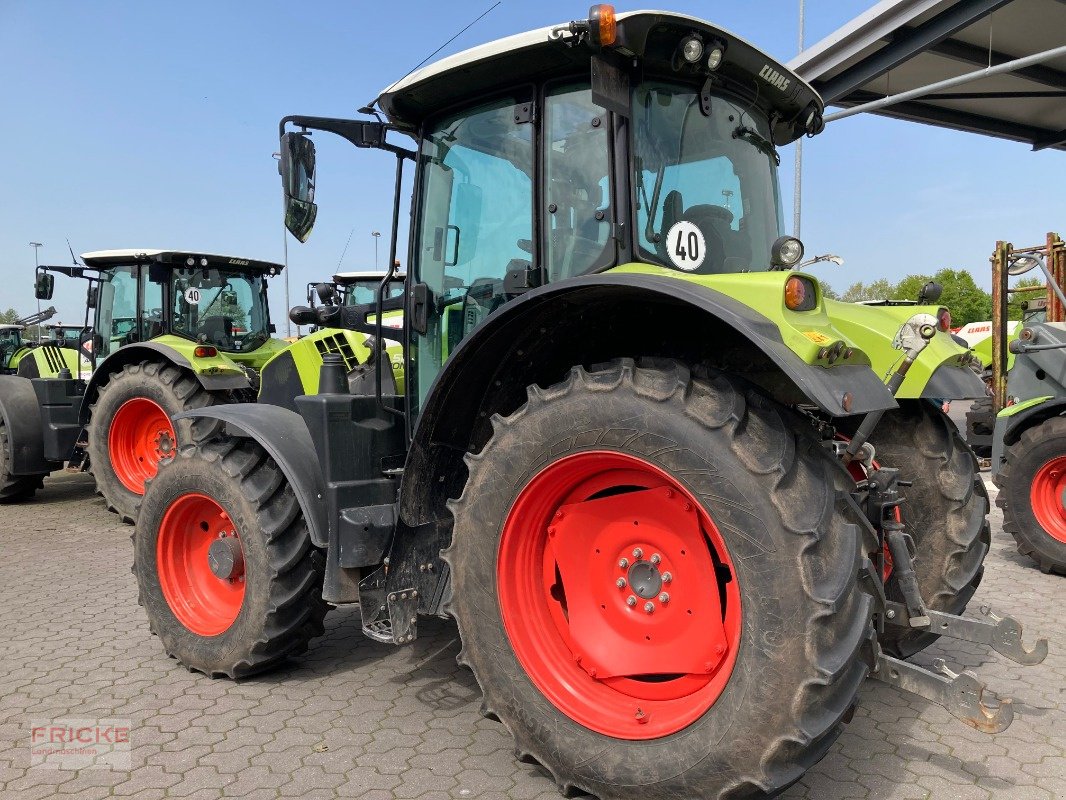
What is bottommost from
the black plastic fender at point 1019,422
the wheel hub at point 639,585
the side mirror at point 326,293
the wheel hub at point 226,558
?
the wheel hub at point 226,558

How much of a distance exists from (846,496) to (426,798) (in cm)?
163

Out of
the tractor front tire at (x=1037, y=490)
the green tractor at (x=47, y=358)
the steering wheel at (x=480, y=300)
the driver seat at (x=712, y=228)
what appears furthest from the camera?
the green tractor at (x=47, y=358)

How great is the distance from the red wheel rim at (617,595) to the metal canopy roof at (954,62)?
892cm

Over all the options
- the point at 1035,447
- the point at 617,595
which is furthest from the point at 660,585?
the point at 1035,447

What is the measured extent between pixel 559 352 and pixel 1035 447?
168 inches

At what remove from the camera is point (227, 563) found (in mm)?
3564

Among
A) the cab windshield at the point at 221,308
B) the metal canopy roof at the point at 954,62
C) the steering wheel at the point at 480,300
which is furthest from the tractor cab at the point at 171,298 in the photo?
the metal canopy roof at the point at 954,62

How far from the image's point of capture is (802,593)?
202 centimetres

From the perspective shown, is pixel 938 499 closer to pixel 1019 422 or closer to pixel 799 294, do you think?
pixel 799 294

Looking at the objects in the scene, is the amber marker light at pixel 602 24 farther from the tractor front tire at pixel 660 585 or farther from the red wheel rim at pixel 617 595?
the red wheel rim at pixel 617 595

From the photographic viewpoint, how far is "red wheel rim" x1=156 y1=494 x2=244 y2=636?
11.8ft

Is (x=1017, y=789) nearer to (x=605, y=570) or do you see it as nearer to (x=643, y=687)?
(x=643, y=687)

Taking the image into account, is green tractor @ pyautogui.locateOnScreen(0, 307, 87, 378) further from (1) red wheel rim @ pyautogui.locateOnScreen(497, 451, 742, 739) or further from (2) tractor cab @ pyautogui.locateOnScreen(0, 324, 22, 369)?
(1) red wheel rim @ pyautogui.locateOnScreen(497, 451, 742, 739)

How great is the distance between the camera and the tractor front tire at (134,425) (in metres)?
7.32
